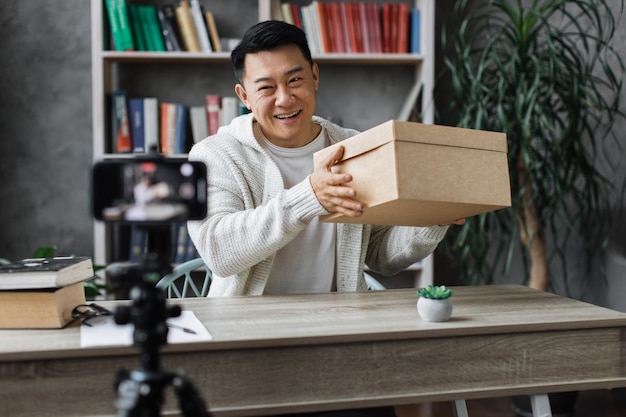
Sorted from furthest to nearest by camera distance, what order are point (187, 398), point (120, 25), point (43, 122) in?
point (43, 122)
point (120, 25)
point (187, 398)

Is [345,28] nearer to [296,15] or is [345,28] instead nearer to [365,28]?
[365,28]

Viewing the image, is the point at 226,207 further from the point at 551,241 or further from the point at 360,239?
the point at 551,241

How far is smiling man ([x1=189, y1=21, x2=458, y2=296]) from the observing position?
169 centimetres

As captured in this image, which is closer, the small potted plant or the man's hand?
the small potted plant

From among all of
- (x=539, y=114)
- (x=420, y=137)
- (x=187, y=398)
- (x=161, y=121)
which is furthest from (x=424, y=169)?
(x=161, y=121)

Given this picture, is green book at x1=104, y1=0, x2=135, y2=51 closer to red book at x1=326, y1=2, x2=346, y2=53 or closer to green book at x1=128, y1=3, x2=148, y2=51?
green book at x1=128, y1=3, x2=148, y2=51

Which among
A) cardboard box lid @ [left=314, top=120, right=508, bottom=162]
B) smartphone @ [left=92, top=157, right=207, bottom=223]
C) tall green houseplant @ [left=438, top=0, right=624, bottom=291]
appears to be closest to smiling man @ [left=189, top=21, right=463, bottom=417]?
cardboard box lid @ [left=314, top=120, right=508, bottom=162]

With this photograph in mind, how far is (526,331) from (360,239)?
60 centimetres

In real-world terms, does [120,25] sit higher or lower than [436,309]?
higher

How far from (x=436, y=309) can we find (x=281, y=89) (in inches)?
29.8

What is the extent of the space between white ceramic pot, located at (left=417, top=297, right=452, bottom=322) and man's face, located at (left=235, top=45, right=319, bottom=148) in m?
0.70

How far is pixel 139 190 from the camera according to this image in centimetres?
88

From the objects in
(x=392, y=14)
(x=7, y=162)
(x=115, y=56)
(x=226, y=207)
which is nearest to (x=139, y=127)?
(x=115, y=56)

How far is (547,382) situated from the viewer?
1305 mm
